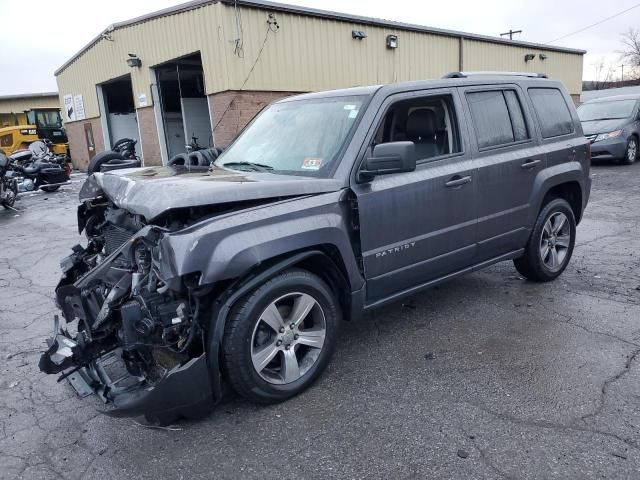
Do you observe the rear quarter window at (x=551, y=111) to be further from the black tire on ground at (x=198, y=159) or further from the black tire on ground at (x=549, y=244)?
the black tire on ground at (x=198, y=159)

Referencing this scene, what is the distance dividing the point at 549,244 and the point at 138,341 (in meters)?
4.02

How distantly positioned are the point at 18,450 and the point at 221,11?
36.4 ft

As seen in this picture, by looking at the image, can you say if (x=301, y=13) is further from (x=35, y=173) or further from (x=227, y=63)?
(x=35, y=173)

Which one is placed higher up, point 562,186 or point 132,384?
point 562,186

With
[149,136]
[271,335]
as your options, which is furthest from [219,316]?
[149,136]

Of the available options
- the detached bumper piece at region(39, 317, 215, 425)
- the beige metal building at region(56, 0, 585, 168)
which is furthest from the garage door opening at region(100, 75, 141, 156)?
the detached bumper piece at region(39, 317, 215, 425)

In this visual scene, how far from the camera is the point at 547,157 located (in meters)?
4.64

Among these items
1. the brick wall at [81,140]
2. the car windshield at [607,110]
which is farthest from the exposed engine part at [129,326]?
the brick wall at [81,140]

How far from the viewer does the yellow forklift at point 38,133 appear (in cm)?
2167

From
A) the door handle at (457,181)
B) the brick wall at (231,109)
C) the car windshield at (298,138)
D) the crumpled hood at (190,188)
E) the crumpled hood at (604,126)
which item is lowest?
the crumpled hood at (604,126)

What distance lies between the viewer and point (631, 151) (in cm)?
1361

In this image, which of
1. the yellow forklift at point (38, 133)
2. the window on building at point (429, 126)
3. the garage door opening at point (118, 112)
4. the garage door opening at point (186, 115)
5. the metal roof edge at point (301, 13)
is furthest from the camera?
the yellow forklift at point (38, 133)

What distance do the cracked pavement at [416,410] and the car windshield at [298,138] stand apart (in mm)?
1458

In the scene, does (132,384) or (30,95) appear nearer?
(132,384)
